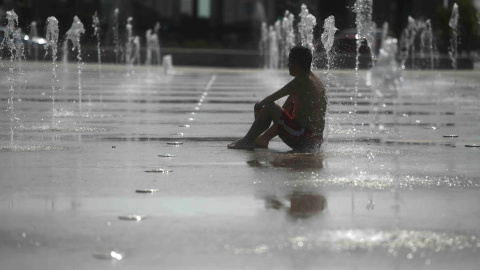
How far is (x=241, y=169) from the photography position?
931 cm

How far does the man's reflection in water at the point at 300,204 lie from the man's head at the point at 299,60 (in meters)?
2.96

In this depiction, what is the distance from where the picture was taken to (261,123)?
420 inches

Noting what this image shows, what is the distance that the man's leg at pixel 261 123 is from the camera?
10.5 metres

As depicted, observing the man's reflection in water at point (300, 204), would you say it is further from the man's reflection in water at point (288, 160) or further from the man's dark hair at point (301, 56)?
the man's dark hair at point (301, 56)

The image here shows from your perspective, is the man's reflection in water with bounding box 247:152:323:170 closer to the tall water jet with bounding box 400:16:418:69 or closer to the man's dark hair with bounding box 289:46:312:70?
the man's dark hair with bounding box 289:46:312:70

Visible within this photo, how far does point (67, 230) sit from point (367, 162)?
4216 millimetres

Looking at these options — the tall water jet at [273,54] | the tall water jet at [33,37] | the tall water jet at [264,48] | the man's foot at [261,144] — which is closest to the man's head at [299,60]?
the man's foot at [261,144]

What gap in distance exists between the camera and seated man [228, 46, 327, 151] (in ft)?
34.6

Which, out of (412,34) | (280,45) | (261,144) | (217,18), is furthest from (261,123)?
(217,18)

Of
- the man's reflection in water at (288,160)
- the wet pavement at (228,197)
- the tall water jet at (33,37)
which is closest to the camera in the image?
the wet pavement at (228,197)

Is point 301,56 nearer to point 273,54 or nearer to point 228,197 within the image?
point 228,197

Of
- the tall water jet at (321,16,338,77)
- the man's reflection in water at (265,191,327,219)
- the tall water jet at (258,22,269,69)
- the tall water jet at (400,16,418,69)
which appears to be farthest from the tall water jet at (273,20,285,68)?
the man's reflection in water at (265,191,327,219)

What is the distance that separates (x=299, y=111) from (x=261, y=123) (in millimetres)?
383

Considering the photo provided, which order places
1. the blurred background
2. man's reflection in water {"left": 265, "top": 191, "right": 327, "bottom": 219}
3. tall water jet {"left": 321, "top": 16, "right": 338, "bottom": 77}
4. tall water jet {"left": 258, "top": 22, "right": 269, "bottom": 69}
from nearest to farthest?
man's reflection in water {"left": 265, "top": 191, "right": 327, "bottom": 219}, tall water jet {"left": 321, "top": 16, "right": 338, "bottom": 77}, tall water jet {"left": 258, "top": 22, "right": 269, "bottom": 69}, the blurred background
